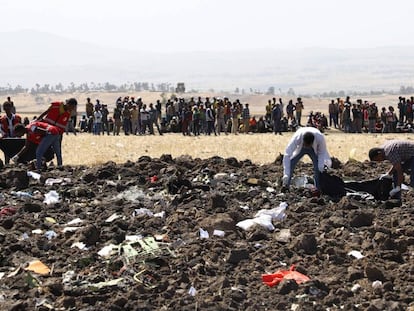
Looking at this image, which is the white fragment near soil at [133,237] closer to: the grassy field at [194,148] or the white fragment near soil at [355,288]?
the white fragment near soil at [355,288]

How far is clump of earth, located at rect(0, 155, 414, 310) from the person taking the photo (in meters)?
8.20

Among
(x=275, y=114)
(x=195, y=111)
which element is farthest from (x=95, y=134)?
(x=275, y=114)

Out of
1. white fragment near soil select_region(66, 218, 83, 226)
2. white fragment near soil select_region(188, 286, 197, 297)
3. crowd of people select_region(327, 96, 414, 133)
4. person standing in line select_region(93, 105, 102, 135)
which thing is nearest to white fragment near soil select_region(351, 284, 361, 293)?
white fragment near soil select_region(188, 286, 197, 297)

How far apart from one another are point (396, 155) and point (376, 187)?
932 millimetres

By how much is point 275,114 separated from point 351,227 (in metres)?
24.2

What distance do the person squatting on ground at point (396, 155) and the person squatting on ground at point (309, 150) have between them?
0.82 m

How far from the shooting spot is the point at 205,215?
11.1 m

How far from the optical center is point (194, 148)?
2592cm

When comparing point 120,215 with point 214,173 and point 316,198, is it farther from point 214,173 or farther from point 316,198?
point 214,173

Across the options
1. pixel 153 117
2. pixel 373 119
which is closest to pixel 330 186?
pixel 153 117

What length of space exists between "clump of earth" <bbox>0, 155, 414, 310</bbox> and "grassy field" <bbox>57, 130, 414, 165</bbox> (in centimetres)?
770

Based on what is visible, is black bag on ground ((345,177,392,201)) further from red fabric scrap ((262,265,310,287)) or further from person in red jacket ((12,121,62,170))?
person in red jacket ((12,121,62,170))

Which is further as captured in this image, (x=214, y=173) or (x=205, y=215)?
(x=214, y=173)

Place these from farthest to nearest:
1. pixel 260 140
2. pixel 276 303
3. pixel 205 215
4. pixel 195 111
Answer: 1. pixel 195 111
2. pixel 260 140
3. pixel 205 215
4. pixel 276 303
